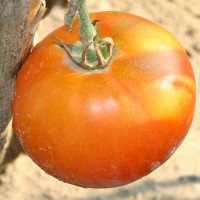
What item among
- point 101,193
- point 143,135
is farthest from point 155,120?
point 101,193

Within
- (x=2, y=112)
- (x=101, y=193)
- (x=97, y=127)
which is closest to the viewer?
(x=97, y=127)

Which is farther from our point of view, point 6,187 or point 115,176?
point 6,187

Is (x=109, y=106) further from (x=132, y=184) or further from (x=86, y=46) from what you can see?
(x=132, y=184)

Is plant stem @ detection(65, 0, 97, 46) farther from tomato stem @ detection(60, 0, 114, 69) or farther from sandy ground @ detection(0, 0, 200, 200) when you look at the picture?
sandy ground @ detection(0, 0, 200, 200)

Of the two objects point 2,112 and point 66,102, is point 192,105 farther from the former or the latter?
point 2,112

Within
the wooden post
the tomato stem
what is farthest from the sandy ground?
the tomato stem

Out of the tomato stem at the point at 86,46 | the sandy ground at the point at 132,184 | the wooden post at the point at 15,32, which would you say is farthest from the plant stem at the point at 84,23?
the sandy ground at the point at 132,184

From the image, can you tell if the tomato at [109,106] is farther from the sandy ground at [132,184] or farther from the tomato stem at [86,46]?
the sandy ground at [132,184]
